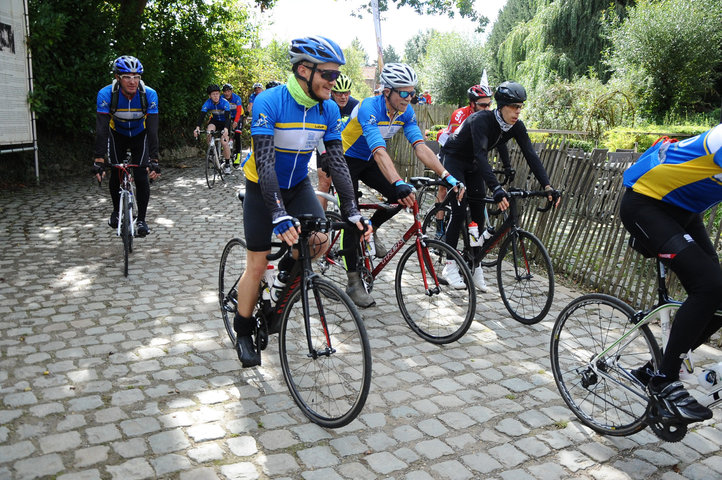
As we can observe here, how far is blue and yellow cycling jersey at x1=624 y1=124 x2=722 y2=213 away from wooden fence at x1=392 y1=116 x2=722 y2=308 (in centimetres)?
254

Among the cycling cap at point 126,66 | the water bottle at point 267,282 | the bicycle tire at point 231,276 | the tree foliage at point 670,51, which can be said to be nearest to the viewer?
the water bottle at point 267,282

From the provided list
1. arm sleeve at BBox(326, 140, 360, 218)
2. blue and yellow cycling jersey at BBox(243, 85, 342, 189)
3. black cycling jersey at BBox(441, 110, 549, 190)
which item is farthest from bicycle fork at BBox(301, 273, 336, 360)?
black cycling jersey at BBox(441, 110, 549, 190)

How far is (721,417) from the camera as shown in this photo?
411cm

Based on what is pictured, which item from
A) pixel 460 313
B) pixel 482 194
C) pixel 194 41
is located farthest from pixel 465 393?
pixel 194 41

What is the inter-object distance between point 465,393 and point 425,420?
531 millimetres

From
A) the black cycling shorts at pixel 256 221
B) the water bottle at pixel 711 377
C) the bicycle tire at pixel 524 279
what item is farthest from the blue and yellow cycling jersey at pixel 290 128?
the water bottle at pixel 711 377

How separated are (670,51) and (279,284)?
1099 inches

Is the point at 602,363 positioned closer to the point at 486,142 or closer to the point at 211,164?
the point at 486,142

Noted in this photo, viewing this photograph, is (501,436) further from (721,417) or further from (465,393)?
(721,417)

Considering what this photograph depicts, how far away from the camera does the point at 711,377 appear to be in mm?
3338

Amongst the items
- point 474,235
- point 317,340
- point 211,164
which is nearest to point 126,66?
point 474,235

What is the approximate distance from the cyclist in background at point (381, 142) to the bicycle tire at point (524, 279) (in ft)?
2.96

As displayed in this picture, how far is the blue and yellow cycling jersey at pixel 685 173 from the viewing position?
3316 millimetres

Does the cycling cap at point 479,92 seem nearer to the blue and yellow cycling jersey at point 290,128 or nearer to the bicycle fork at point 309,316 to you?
the blue and yellow cycling jersey at point 290,128
